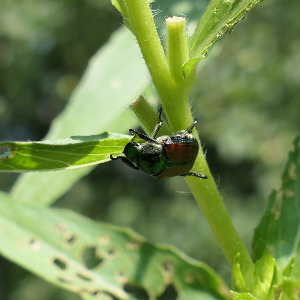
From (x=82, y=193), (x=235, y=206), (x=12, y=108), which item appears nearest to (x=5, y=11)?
(x=12, y=108)

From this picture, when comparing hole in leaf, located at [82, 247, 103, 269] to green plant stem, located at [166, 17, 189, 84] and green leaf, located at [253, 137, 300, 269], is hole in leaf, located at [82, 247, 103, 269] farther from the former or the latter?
green plant stem, located at [166, 17, 189, 84]

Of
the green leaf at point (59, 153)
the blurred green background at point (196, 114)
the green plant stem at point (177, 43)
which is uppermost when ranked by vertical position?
the green plant stem at point (177, 43)

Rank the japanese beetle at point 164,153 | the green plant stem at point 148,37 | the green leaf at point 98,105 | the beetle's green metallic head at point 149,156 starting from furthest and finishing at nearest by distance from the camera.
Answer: the green leaf at point 98,105
the beetle's green metallic head at point 149,156
the japanese beetle at point 164,153
the green plant stem at point 148,37

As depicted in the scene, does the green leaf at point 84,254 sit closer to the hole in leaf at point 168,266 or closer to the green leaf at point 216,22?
the hole in leaf at point 168,266

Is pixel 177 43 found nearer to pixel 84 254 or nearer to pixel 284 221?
pixel 284 221

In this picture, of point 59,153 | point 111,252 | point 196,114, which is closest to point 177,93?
point 59,153

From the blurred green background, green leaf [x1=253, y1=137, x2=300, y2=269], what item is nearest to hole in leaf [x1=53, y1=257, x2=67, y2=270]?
green leaf [x1=253, y1=137, x2=300, y2=269]

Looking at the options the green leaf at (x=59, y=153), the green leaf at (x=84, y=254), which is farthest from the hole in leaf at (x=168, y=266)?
the green leaf at (x=59, y=153)
